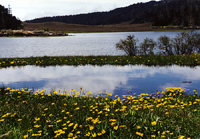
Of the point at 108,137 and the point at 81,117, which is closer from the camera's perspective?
the point at 108,137

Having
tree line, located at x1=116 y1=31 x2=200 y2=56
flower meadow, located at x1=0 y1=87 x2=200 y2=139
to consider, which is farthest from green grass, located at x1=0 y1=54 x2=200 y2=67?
flower meadow, located at x1=0 y1=87 x2=200 y2=139

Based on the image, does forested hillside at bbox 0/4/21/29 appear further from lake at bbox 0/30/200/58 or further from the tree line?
the tree line

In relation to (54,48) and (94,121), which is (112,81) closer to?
(94,121)

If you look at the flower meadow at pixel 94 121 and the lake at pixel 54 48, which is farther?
the lake at pixel 54 48

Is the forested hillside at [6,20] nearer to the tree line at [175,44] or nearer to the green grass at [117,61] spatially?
the green grass at [117,61]

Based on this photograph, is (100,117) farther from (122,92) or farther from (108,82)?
(108,82)

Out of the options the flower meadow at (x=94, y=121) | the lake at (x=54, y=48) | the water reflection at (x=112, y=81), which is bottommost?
the flower meadow at (x=94, y=121)

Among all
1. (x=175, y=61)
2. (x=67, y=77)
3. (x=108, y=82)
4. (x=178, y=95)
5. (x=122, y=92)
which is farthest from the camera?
(x=175, y=61)

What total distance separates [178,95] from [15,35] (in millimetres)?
80551

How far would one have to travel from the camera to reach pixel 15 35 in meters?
78.1

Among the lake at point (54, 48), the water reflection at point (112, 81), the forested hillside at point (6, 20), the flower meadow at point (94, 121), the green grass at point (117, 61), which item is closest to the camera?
the flower meadow at point (94, 121)

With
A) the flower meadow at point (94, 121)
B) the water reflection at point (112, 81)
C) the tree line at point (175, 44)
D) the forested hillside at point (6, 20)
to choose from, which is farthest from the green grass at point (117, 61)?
the forested hillside at point (6, 20)

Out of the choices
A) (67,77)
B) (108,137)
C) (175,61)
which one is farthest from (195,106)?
(175,61)

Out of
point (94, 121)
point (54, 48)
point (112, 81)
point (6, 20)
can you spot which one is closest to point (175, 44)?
point (112, 81)
